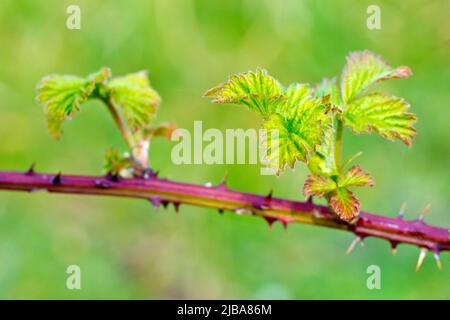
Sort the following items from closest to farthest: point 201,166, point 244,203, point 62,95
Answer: point 244,203 < point 62,95 < point 201,166

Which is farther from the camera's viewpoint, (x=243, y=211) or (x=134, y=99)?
(x=134, y=99)

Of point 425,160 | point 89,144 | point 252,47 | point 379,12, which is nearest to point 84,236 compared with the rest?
point 89,144

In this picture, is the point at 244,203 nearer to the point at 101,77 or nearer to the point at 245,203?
the point at 245,203

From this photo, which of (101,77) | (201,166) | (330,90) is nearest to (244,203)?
(330,90)

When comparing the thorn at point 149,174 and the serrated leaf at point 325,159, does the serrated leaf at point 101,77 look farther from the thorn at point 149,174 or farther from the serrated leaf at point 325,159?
the serrated leaf at point 325,159

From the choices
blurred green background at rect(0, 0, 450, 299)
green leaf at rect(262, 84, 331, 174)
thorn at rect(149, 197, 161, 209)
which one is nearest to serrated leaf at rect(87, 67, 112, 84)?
thorn at rect(149, 197, 161, 209)

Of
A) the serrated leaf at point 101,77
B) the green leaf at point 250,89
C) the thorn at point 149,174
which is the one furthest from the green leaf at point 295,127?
the serrated leaf at point 101,77
